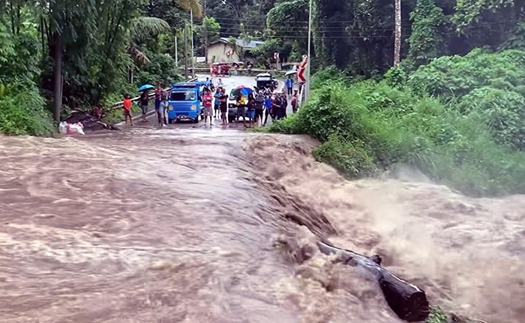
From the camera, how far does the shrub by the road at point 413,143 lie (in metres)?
17.5

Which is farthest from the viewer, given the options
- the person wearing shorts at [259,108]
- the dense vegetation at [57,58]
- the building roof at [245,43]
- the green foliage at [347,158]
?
the building roof at [245,43]

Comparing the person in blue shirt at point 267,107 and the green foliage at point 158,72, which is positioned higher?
the green foliage at point 158,72

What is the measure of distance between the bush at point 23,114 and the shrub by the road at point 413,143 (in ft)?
22.1

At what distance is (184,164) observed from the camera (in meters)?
13.6

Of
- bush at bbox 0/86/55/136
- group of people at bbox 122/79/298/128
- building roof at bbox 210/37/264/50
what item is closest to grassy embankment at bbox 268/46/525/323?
group of people at bbox 122/79/298/128

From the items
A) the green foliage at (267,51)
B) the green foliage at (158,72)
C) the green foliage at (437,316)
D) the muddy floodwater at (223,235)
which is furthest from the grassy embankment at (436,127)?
the green foliage at (267,51)

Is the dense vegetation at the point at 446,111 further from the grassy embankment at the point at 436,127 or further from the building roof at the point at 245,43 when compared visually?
the building roof at the point at 245,43

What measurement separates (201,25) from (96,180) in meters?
71.6

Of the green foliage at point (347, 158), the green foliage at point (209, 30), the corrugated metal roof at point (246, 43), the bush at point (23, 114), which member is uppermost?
the green foliage at point (209, 30)

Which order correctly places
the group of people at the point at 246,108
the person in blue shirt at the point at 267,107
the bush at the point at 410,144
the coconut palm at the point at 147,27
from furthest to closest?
the coconut palm at the point at 147,27 → the person in blue shirt at the point at 267,107 → the group of people at the point at 246,108 → the bush at the point at 410,144

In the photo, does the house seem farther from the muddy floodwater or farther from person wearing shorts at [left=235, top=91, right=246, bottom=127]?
the muddy floodwater

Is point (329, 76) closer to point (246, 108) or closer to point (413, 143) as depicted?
point (246, 108)

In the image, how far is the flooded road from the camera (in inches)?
260

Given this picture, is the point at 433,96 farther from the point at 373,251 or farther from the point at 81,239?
the point at 81,239
